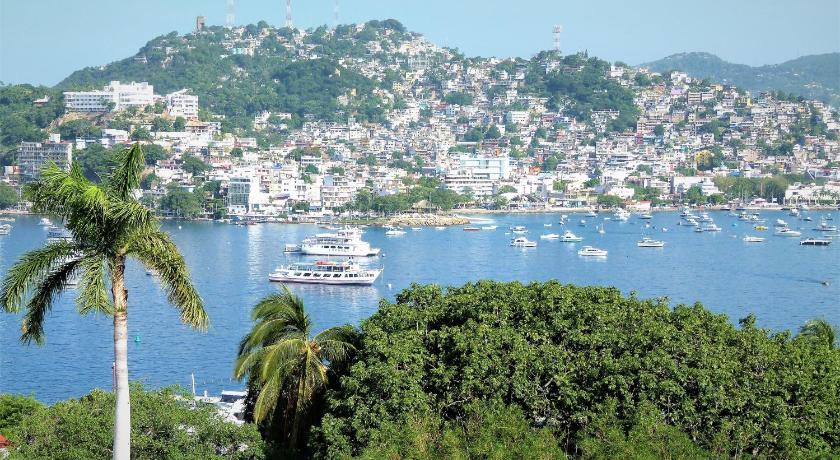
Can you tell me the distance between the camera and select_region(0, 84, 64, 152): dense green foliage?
6275cm

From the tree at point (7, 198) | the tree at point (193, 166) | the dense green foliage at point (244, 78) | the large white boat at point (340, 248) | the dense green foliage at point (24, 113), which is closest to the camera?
the large white boat at point (340, 248)

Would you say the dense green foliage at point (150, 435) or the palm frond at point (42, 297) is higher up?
the palm frond at point (42, 297)

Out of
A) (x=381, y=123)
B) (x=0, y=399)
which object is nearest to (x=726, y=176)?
(x=381, y=123)

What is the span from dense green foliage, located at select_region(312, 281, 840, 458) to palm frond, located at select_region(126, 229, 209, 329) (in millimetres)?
1880

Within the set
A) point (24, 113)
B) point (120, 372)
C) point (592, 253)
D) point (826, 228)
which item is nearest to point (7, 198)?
point (24, 113)

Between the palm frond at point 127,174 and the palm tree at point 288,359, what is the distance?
7.07 ft

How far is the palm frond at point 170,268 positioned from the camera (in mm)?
4785

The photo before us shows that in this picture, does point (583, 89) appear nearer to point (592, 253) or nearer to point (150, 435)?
point (592, 253)

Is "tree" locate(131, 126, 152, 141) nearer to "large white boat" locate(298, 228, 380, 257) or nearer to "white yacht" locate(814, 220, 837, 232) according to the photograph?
"large white boat" locate(298, 228, 380, 257)

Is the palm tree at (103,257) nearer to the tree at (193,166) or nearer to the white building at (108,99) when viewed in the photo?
the tree at (193,166)

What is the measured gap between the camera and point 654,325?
24.1 ft

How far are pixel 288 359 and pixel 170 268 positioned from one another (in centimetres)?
217

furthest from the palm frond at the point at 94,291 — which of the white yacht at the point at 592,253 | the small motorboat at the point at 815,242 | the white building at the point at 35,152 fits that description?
the white building at the point at 35,152

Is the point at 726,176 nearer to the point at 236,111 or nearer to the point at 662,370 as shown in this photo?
the point at 236,111
